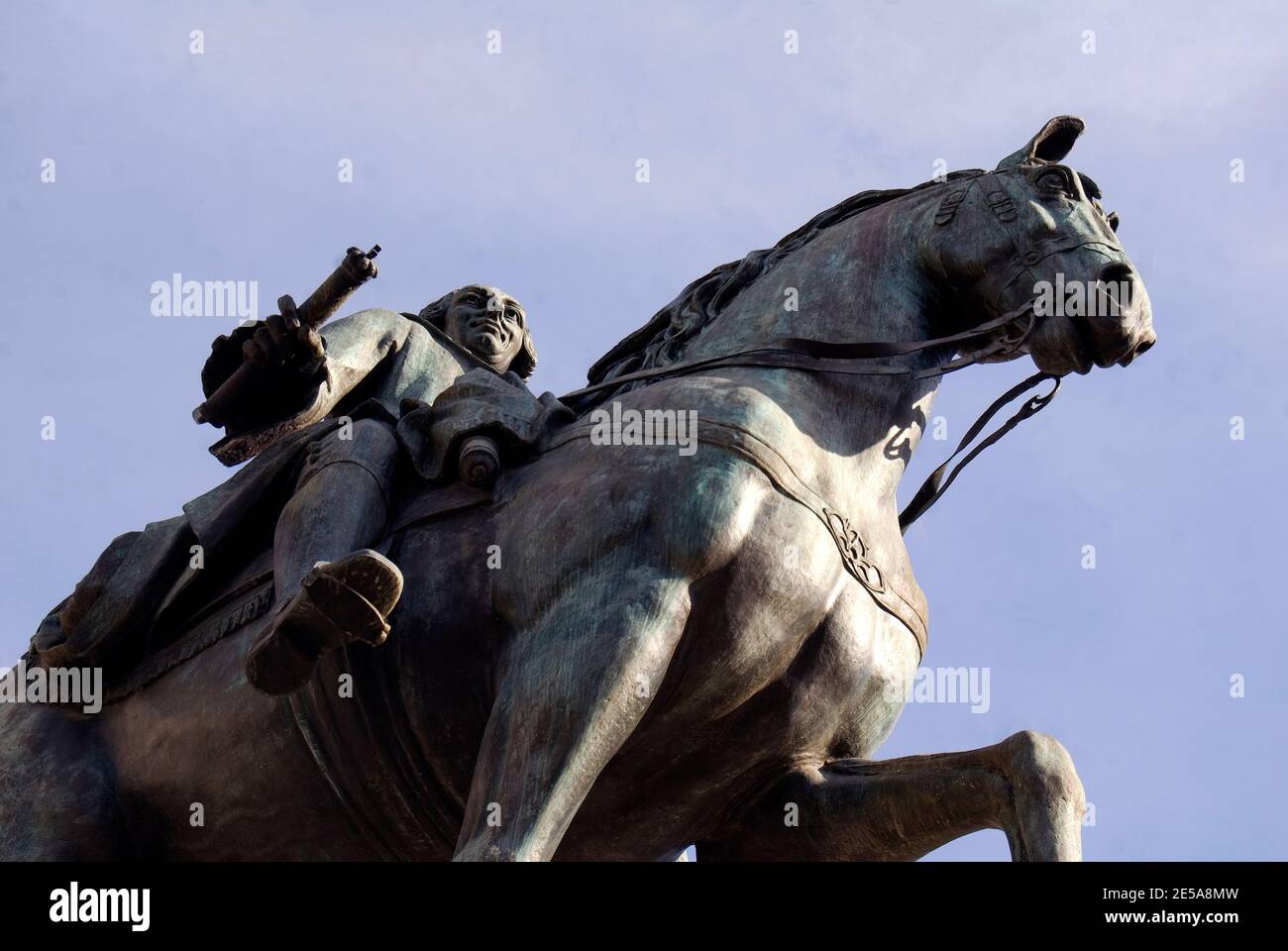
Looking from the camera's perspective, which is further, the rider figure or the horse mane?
the horse mane

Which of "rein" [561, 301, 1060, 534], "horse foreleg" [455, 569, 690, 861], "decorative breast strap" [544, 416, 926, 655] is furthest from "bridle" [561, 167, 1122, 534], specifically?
"horse foreleg" [455, 569, 690, 861]

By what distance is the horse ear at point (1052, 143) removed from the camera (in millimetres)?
10930

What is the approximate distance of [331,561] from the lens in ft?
31.3

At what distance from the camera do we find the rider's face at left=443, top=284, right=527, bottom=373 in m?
12.3

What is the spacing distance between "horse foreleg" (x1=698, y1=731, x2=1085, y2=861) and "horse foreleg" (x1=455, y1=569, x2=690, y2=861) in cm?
115

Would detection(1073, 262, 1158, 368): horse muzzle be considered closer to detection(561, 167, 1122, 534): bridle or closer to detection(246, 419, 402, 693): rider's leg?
detection(561, 167, 1122, 534): bridle

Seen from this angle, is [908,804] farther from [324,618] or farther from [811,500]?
[324,618]

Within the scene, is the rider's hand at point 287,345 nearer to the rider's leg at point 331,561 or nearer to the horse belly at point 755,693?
the rider's leg at point 331,561

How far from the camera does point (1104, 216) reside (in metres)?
10.7

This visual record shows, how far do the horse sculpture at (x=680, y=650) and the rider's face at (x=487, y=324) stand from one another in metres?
1.44

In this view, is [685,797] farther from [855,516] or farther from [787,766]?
[855,516]

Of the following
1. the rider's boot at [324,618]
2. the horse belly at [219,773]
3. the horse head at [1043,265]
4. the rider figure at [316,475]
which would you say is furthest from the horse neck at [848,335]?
the horse belly at [219,773]

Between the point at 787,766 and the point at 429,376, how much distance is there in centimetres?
280

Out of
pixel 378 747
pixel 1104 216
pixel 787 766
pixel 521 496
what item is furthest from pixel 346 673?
pixel 1104 216
